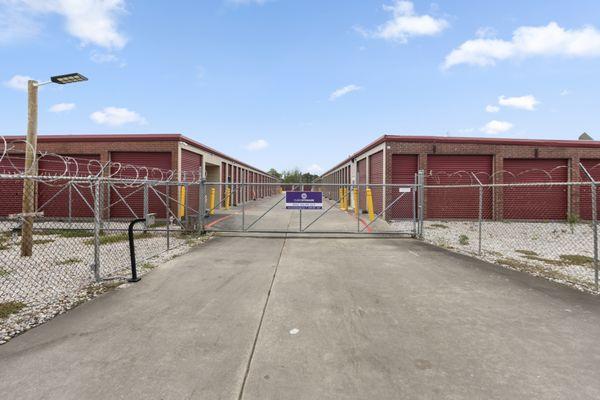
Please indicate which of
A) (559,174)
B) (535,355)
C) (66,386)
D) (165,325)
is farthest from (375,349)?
(559,174)

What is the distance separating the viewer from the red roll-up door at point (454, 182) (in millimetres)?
16062

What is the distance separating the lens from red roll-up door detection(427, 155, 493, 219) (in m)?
16.1

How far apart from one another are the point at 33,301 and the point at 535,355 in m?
6.64

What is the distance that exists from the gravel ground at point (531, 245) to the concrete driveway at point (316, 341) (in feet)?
3.85

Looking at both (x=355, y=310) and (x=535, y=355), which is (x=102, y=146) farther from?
(x=535, y=355)

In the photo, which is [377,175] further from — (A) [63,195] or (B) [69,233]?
(A) [63,195]

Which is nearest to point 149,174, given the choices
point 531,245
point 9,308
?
point 9,308

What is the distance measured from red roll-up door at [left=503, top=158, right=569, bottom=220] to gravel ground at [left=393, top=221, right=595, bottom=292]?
853mm

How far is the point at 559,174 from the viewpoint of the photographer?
16734 mm

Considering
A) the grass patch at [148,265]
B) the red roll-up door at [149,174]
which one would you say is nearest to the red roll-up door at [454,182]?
the red roll-up door at [149,174]

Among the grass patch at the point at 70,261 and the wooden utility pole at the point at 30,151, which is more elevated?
the wooden utility pole at the point at 30,151

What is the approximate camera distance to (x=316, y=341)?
3551mm

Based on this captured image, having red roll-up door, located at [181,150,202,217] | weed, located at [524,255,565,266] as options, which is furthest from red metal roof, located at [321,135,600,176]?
red roll-up door, located at [181,150,202,217]

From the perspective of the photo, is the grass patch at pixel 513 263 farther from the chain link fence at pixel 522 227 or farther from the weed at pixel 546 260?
the weed at pixel 546 260
